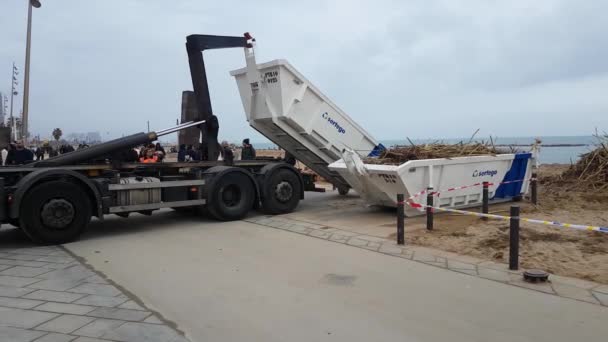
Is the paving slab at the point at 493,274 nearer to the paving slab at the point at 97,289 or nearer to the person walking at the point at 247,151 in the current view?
the paving slab at the point at 97,289

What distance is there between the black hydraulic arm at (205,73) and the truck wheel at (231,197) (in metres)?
1.07

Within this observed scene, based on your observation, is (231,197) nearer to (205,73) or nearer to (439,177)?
(205,73)

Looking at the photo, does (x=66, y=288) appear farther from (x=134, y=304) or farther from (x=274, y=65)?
(x=274, y=65)

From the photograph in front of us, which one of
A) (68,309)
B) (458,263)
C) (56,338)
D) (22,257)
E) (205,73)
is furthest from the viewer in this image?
(205,73)

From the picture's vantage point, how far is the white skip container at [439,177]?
380 inches

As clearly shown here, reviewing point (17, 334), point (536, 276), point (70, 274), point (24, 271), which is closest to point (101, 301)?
point (17, 334)

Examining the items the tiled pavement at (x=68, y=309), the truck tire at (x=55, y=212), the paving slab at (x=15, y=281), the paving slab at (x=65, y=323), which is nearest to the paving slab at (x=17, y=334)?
the tiled pavement at (x=68, y=309)

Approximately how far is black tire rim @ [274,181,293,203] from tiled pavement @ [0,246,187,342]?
16.8ft

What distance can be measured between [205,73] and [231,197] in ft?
9.26

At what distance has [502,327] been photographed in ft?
14.4

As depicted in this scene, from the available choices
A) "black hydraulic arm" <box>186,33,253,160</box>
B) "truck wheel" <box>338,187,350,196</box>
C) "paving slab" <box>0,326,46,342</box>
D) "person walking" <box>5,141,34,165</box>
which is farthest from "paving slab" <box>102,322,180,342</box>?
"truck wheel" <box>338,187,350,196</box>

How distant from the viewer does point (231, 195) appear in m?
Answer: 10.5

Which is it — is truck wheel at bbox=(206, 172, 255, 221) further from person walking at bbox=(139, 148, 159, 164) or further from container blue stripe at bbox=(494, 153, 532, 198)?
container blue stripe at bbox=(494, 153, 532, 198)

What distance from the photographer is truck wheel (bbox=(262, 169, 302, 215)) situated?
10898mm
